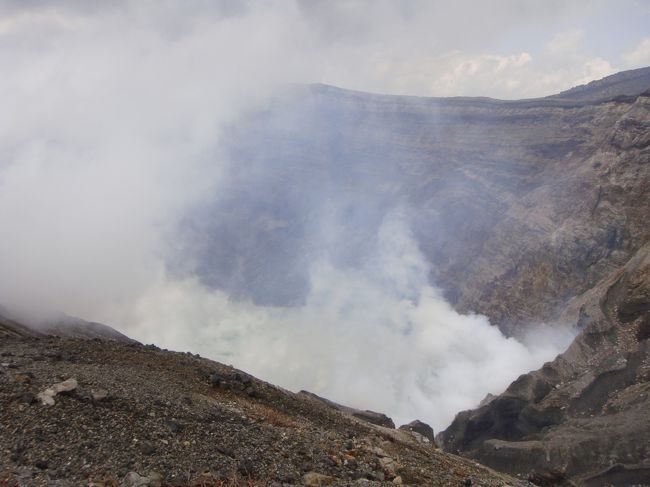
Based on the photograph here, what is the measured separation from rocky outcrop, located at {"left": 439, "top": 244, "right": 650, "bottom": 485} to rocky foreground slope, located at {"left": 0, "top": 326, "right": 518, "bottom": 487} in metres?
8.54

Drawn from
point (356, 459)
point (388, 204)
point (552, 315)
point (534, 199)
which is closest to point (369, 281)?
point (388, 204)

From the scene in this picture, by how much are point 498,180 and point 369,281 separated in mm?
22868

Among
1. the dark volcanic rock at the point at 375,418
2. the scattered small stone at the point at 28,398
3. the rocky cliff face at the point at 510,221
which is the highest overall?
the rocky cliff face at the point at 510,221

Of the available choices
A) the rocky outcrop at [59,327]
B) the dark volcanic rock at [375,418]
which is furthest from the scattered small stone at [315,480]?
the rocky outcrop at [59,327]

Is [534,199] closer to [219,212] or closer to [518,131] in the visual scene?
[518,131]

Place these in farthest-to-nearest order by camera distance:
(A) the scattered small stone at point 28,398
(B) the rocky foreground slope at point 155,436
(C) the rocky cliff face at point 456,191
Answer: (C) the rocky cliff face at point 456,191 < (A) the scattered small stone at point 28,398 < (B) the rocky foreground slope at point 155,436

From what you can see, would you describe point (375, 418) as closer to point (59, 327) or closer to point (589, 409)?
point (589, 409)

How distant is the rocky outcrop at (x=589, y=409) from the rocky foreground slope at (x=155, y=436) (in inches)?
336

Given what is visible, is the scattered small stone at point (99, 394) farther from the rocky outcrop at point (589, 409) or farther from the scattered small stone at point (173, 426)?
the rocky outcrop at point (589, 409)

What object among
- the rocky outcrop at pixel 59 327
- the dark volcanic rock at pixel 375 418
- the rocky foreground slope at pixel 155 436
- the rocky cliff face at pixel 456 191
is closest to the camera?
the rocky foreground slope at pixel 155 436

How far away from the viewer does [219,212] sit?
8712 cm

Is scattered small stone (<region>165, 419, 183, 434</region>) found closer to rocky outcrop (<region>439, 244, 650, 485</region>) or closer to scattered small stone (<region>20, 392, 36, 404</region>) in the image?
scattered small stone (<region>20, 392, 36, 404</region>)

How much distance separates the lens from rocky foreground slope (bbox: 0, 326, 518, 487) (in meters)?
8.59

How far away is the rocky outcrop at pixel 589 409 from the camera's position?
20219 millimetres
